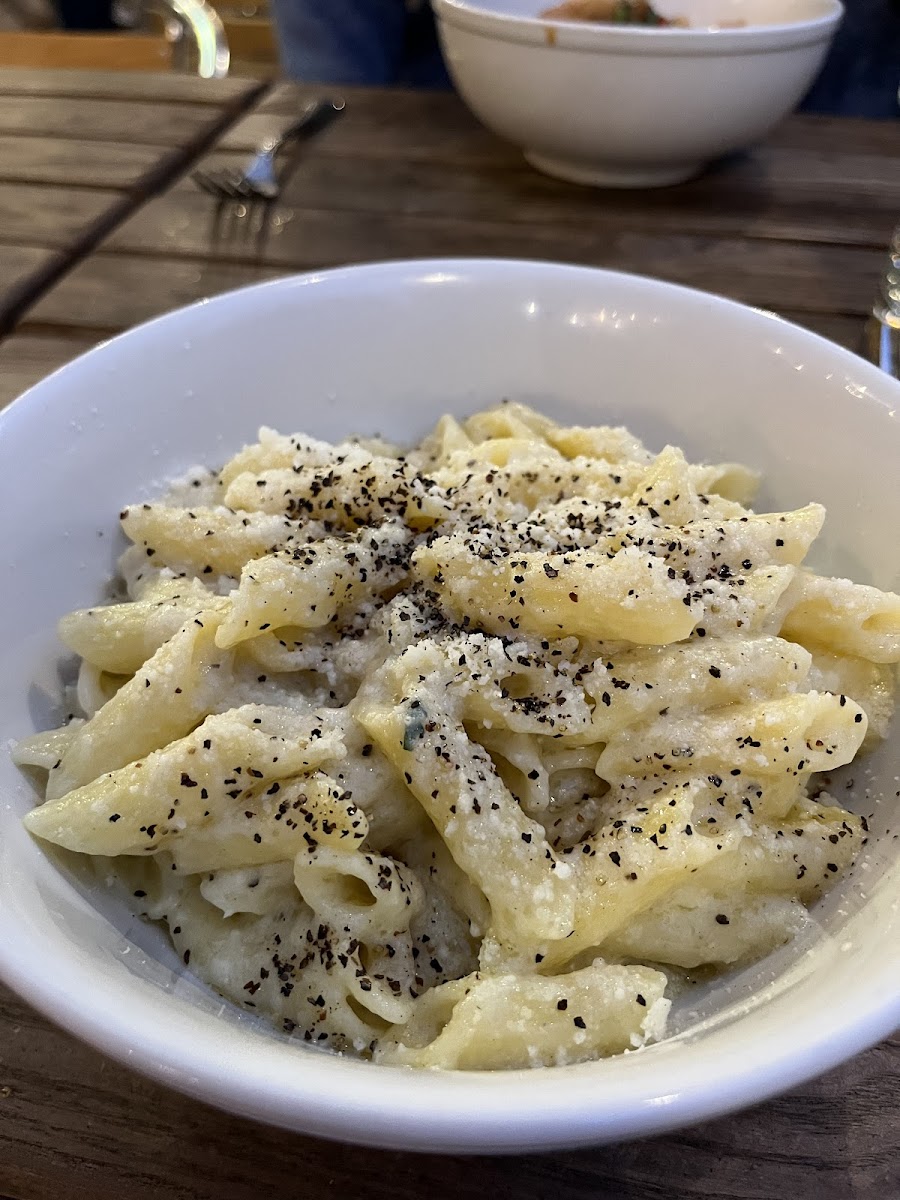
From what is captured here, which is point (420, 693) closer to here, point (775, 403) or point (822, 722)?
point (822, 722)

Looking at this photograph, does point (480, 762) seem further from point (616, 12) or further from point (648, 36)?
point (616, 12)

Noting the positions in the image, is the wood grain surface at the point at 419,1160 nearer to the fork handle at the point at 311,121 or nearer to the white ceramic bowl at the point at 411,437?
the white ceramic bowl at the point at 411,437

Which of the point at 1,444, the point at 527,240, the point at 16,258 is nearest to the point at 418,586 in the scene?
the point at 1,444

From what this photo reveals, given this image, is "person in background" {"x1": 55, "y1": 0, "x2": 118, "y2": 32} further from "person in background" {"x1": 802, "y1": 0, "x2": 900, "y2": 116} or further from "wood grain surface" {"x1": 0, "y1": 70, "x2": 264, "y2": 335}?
"person in background" {"x1": 802, "y1": 0, "x2": 900, "y2": 116}

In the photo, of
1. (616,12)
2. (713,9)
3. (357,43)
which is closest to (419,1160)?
(616,12)

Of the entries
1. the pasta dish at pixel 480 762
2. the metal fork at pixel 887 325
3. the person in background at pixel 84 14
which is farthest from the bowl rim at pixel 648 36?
the person in background at pixel 84 14

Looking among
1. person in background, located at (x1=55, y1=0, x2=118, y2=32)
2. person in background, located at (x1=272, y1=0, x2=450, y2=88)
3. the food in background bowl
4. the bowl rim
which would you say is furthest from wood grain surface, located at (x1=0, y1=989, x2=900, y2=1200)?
person in background, located at (x1=55, y1=0, x2=118, y2=32)
